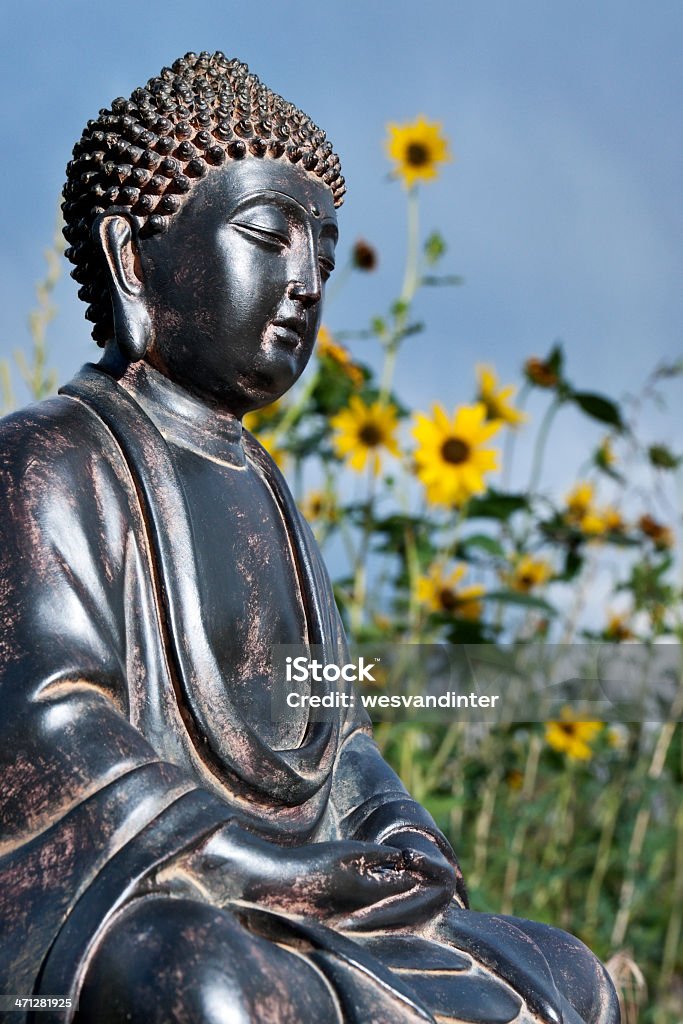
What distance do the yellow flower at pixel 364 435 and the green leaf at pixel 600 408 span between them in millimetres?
931

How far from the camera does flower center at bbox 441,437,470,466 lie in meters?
4.60

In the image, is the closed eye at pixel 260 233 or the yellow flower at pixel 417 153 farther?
the yellow flower at pixel 417 153

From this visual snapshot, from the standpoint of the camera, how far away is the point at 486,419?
5262 mm

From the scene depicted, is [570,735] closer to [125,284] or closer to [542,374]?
[542,374]

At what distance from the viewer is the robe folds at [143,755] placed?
6.99 feet

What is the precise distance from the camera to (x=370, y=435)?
15.6ft

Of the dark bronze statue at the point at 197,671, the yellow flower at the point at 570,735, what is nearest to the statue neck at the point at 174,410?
the dark bronze statue at the point at 197,671

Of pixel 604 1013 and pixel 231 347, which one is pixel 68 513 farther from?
pixel 604 1013

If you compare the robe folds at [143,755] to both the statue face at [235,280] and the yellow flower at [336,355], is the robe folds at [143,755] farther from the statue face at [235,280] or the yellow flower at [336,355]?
the yellow flower at [336,355]

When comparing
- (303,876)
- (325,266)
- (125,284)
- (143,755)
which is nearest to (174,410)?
(125,284)

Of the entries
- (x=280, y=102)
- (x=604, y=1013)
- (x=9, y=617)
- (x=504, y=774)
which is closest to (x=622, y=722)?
(x=504, y=774)

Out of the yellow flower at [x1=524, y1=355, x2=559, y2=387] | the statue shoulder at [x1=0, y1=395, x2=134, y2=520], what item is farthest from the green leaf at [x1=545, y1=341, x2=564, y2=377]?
the statue shoulder at [x1=0, y1=395, x2=134, y2=520]

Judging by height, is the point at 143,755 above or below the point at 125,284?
below

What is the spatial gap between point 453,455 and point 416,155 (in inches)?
46.1
